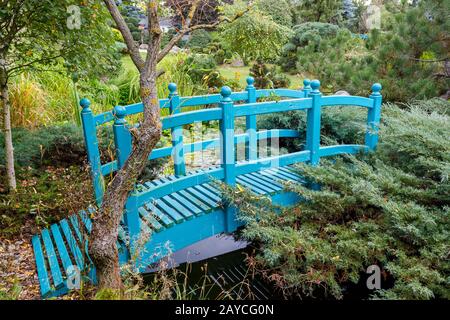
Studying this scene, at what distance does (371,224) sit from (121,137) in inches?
83.8

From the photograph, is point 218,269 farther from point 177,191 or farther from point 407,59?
point 407,59

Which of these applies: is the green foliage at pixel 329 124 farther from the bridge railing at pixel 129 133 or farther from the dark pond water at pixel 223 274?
the dark pond water at pixel 223 274

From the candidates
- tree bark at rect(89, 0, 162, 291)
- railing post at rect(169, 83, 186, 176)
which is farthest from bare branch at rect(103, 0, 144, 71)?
railing post at rect(169, 83, 186, 176)

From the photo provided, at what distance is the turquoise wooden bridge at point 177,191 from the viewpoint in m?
2.96

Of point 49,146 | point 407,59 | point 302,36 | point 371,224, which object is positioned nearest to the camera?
point 371,224

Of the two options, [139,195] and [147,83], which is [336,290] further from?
[147,83]

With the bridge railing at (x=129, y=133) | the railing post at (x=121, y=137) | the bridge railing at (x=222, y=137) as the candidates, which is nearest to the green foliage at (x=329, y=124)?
the bridge railing at (x=129, y=133)

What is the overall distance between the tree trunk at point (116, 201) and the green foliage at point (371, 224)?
112cm

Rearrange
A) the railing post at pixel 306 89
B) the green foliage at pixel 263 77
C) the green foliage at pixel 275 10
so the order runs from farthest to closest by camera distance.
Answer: the green foliage at pixel 263 77
the green foliage at pixel 275 10
the railing post at pixel 306 89

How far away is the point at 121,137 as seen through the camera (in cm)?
282

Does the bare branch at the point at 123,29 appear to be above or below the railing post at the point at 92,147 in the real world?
above

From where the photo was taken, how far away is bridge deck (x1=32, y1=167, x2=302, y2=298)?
2.90m

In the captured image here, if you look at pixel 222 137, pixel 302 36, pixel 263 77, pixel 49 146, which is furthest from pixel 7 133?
pixel 302 36

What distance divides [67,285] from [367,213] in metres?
2.54
